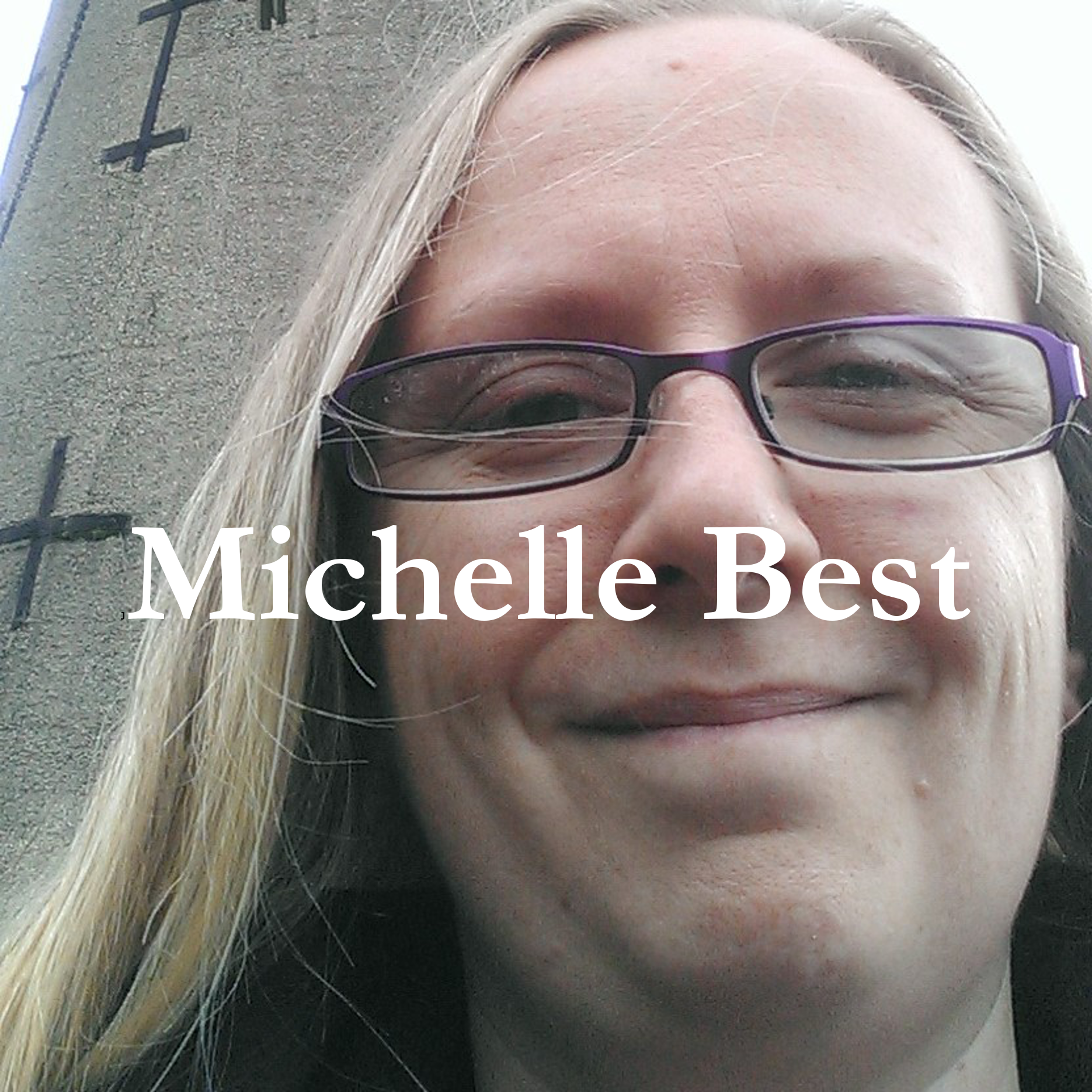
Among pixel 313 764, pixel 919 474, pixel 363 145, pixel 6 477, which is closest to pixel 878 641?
pixel 919 474

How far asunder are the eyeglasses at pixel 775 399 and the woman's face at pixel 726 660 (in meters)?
0.02

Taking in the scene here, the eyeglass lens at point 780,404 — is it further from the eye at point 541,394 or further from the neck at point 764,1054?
the neck at point 764,1054

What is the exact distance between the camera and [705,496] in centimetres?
61

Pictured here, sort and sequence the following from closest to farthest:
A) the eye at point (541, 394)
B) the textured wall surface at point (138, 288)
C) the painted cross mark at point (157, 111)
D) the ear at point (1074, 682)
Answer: the eye at point (541, 394), the ear at point (1074, 682), the textured wall surface at point (138, 288), the painted cross mark at point (157, 111)

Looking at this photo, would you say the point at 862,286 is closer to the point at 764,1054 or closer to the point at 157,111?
the point at 764,1054

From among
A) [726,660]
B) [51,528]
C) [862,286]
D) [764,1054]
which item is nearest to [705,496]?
[726,660]

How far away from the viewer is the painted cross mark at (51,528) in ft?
4.83

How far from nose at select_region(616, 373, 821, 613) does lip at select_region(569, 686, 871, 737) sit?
0.05 m

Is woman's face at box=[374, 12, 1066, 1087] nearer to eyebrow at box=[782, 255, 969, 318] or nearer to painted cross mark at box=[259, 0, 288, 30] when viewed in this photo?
eyebrow at box=[782, 255, 969, 318]

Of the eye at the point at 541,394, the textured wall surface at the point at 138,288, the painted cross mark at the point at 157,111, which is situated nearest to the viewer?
the eye at the point at 541,394

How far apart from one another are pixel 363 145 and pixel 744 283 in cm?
103

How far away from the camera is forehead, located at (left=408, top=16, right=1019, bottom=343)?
70cm

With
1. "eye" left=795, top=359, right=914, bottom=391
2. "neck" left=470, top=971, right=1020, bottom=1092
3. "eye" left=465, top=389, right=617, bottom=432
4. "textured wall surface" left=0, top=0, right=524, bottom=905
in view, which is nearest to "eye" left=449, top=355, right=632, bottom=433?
"eye" left=465, top=389, right=617, bottom=432

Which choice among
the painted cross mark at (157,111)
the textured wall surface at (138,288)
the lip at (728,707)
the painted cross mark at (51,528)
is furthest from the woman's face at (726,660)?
the painted cross mark at (157,111)
